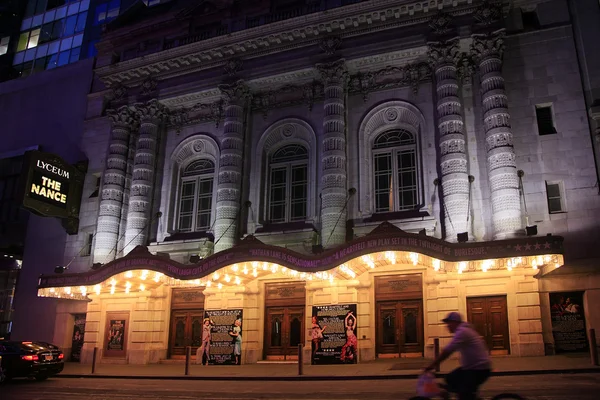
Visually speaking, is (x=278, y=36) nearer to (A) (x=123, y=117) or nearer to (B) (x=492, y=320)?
(A) (x=123, y=117)

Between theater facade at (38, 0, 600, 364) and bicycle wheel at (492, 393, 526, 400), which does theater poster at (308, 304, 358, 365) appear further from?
bicycle wheel at (492, 393, 526, 400)

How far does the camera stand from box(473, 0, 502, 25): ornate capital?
67.3 feet

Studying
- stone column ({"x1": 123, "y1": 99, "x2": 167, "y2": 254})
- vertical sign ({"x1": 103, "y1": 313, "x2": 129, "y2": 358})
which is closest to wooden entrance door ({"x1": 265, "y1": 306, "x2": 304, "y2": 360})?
vertical sign ({"x1": 103, "y1": 313, "x2": 129, "y2": 358})

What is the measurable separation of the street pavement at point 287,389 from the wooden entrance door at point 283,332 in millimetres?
6087

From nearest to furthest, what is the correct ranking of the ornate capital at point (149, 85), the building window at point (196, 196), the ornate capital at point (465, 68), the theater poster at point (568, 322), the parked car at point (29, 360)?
the parked car at point (29, 360) < the theater poster at point (568, 322) < the ornate capital at point (465, 68) < the building window at point (196, 196) < the ornate capital at point (149, 85)

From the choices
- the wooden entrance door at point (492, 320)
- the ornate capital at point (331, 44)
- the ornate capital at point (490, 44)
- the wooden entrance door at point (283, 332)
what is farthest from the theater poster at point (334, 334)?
the ornate capital at point (490, 44)

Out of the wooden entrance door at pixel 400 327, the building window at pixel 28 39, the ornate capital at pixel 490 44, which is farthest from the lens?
the building window at pixel 28 39

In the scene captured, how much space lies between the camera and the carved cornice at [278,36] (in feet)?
71.5

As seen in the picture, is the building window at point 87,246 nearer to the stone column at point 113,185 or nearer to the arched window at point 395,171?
the stone column at point 113,185

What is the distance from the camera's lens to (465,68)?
21.4 metres

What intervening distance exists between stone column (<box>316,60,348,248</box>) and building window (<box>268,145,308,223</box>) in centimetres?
213

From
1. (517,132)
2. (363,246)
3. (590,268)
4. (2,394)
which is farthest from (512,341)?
(2,394)

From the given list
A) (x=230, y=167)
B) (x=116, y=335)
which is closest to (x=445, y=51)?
(x=230, y=167)

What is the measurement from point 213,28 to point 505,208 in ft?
54.8
